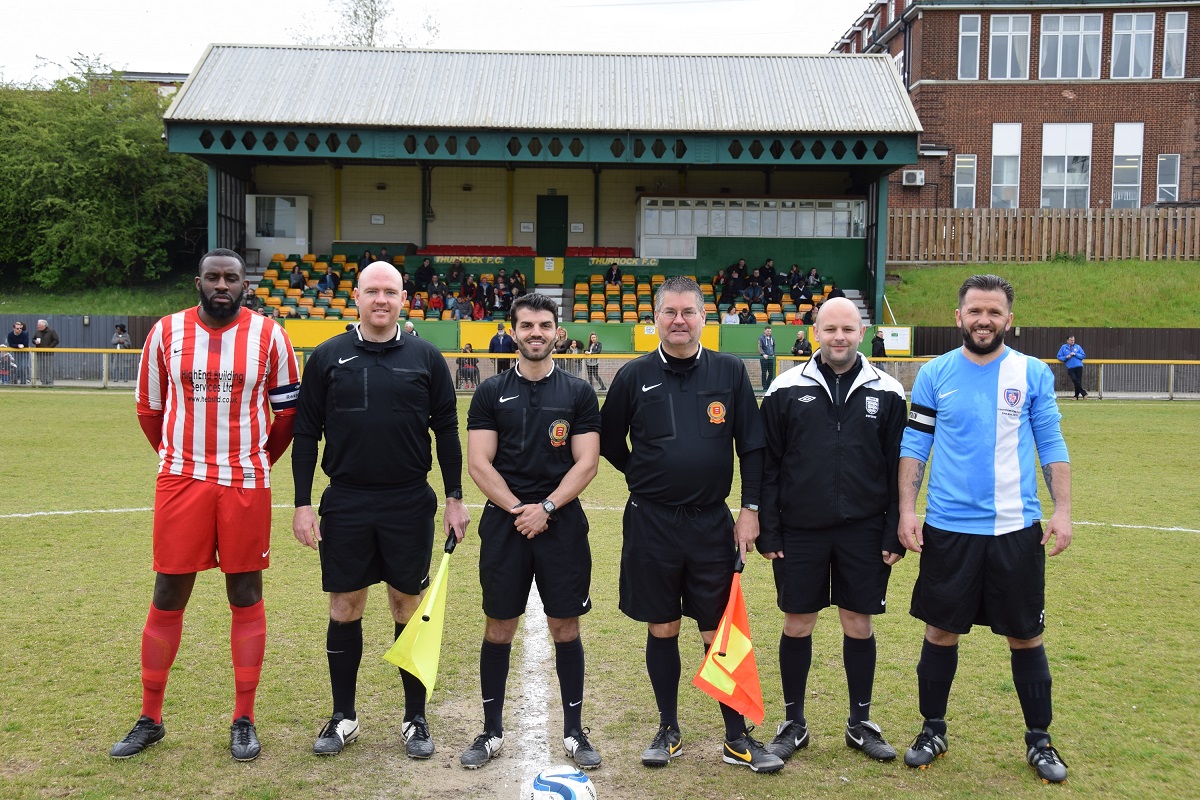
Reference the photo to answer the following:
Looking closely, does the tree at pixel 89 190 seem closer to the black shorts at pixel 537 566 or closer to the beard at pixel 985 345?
the black shorts at pixel 537 566

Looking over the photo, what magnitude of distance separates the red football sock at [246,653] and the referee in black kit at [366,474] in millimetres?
322

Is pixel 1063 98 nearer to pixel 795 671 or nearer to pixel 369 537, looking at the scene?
pixel 795 671

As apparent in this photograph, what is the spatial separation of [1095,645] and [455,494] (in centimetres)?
397

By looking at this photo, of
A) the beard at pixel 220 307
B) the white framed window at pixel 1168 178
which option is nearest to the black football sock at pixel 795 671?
the beard at pixel 220 307

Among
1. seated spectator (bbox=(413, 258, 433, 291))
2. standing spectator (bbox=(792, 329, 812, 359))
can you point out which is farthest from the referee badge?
seated spectator (bbox=(413, 258, 433, 291))

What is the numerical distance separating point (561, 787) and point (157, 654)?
2.09m

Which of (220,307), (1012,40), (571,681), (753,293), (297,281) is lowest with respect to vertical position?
(571,681)

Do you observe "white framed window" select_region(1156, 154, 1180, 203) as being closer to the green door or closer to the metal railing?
the metal railing

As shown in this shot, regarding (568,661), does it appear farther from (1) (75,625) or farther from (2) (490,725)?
(1) (75,625)

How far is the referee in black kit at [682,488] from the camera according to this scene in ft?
15.1

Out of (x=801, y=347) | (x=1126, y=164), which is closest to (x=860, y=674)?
(x=801, y=347)

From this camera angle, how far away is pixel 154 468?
1262 cm

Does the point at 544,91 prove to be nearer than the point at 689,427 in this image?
No

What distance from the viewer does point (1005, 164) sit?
42.6m
